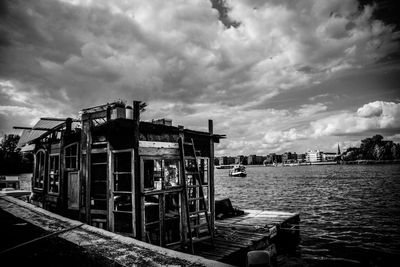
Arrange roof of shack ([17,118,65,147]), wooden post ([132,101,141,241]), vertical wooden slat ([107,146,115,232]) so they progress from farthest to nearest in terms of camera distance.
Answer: roof of shack ([17,118,65,147]), vertical wooden slat ([107,146,115,232]), wooden post ([132,101,141,241])

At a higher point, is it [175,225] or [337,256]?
[175,225]

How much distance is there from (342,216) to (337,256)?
1291 cm

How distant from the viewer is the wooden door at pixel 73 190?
10.1m

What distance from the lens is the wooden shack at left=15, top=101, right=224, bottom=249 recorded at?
26.6 feet

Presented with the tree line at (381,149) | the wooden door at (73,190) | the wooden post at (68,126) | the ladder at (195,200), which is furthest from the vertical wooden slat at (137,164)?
the tree line at (381,149)

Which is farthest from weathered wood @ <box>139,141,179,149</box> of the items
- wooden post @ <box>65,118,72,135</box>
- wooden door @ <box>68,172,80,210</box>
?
wooden post @ <box>65,118,72,135</box>

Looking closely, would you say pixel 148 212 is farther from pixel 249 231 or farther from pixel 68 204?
pixel 249 231

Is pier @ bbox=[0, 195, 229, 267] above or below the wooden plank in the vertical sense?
below

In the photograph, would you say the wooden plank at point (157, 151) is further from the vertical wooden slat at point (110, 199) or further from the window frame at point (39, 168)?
the window frame at point (39, 168)

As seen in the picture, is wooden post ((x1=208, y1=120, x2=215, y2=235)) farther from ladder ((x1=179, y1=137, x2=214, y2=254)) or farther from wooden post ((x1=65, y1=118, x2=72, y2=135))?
wooden post ((x1=65, y1=118, x2=72, y2=135))

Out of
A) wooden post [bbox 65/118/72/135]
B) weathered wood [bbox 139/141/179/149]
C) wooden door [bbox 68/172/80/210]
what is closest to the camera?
weathered wood [bbox 139/141/179/149]

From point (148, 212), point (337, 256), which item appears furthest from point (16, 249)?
point (337, 256)

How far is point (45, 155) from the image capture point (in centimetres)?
1398

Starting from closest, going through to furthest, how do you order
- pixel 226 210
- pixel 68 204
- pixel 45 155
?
pixel 68 204 → pixel 45 155 → pixel 226 210
